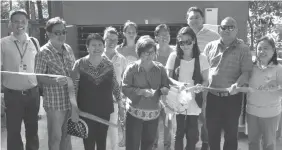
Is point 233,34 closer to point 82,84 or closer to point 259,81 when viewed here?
point 259,81

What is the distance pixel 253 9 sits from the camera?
17109 mm

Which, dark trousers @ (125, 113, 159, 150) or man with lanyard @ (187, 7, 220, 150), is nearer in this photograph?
dark trousers @ (125, 113, 159, 150)

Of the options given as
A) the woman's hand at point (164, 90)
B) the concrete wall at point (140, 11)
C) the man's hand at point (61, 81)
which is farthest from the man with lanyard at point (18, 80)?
the concrete wall at point (140, 11)

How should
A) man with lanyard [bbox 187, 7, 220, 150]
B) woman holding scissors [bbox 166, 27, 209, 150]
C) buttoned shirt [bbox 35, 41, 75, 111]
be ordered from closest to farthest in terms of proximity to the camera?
buttoned shirt [bbox 35, 41, 75, 111]
woman holding scissors [bbox 166, 27, 209, 150]
man with lanyard [bbox 187, 7, 220, 150]

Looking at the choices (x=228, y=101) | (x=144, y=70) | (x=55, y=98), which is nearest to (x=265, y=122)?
(x=228, y=101)

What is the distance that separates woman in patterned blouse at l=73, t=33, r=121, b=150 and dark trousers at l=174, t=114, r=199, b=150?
0.85 meters

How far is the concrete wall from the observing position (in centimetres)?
1076

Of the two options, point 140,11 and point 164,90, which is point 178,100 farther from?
point 140,11

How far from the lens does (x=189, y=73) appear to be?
4367mm

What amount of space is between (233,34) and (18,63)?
2.61 metres

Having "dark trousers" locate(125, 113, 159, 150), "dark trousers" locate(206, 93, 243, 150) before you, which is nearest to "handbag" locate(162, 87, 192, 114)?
"dark trousers" locate(125, 113, 159, 150)

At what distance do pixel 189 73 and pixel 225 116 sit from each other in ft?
2.25

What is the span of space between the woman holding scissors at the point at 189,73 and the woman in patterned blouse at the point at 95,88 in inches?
32.0

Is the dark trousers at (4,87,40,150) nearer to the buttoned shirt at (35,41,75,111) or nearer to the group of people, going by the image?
the group of people
